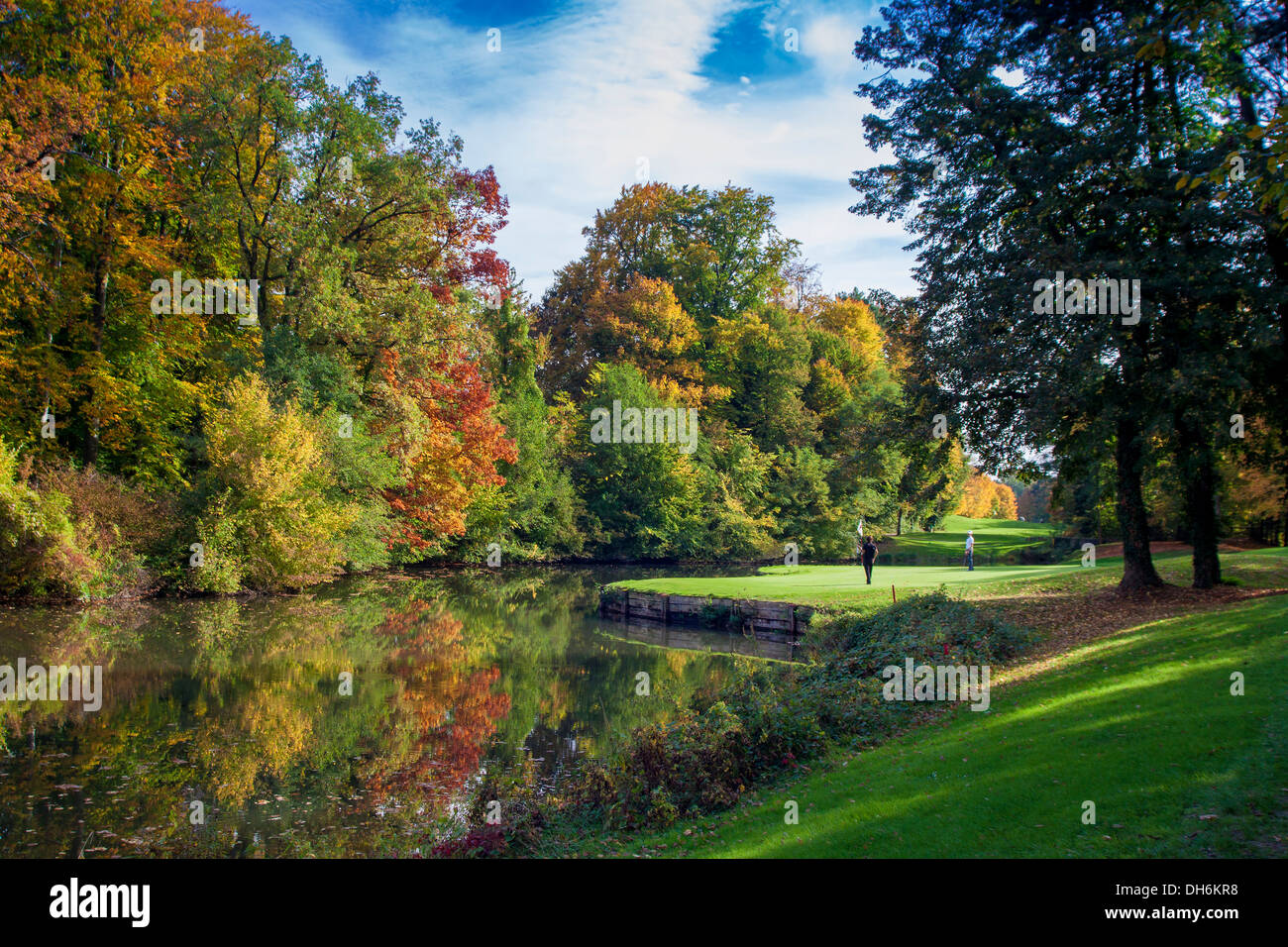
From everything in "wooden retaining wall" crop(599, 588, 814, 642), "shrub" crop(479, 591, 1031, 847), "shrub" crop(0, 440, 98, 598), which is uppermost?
"shrub" crop(0, 440, 98, 598)

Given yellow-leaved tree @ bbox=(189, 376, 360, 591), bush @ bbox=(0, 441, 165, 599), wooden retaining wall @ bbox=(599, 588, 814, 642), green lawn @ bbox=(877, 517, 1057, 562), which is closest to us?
bush @ bbox=(0, 441, 165, 599)

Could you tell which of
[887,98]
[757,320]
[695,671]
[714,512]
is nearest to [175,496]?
[695,671]

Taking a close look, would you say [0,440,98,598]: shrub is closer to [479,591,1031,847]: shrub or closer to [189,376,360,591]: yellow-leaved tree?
[189,376,360,591]: yellow-leaved tree

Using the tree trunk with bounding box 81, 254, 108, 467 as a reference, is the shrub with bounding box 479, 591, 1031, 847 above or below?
below

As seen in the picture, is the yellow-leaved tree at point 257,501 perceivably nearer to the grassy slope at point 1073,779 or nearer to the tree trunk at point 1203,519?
the grassy slope at point 1073,779

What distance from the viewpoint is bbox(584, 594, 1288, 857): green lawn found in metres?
5.72

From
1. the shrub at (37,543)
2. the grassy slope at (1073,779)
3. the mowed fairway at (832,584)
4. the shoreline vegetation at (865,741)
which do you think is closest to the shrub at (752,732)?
the shoreline vegetation at (865,741)

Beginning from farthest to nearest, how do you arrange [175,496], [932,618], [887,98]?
[175,496], [887,98], [932,618]

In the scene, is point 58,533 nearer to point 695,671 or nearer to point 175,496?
point 175,496

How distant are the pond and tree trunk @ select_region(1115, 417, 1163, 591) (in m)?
8.50

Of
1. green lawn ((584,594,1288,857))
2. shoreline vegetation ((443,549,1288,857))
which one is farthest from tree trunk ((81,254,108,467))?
green lawn ((584,594,1288,857))

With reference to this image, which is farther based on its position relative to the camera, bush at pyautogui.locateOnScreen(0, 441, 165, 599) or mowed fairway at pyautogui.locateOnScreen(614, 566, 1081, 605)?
mowed fairway at pyautogui.locateOnScreen(614, 566, 1081, 605)
